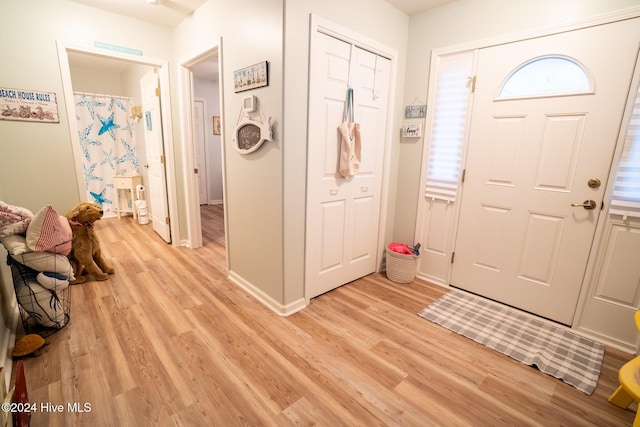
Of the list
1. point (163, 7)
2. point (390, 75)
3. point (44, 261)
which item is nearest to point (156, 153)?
point (163, 7)

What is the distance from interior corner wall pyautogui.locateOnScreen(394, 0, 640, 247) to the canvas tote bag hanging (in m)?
0.74

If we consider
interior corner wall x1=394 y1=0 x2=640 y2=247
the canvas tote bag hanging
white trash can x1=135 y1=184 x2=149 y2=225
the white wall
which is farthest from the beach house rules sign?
interior corner wall x1=394 y1=0 x2=640 y2=247

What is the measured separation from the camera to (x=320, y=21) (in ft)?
6.56

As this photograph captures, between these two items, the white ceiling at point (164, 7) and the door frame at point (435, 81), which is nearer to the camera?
the door frame at point (435, 81)

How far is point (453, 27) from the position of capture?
2.42 metres

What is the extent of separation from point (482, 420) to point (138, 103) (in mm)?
5496

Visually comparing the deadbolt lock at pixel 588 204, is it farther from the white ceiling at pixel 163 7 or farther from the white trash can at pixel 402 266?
the white ceiling at pixel 163 7

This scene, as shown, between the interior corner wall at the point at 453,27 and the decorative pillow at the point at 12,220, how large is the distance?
9.52 feet

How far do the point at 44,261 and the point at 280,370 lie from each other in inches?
63.6

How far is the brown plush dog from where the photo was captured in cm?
251

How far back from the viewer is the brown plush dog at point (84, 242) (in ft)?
8.23

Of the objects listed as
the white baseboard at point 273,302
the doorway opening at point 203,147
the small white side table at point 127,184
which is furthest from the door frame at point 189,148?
the small white side table at point 127,184

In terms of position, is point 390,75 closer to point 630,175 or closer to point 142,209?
point 630,175

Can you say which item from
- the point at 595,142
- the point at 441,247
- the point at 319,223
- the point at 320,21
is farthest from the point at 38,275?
the point at 595,142
